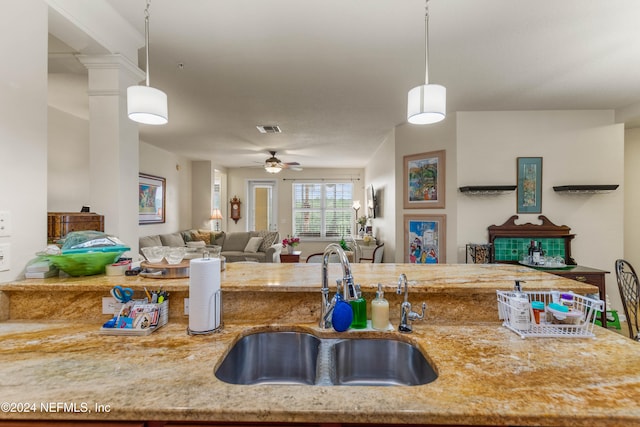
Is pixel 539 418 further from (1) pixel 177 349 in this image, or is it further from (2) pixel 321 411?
(1) pixel 177 349

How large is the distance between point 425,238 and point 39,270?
3816 mm

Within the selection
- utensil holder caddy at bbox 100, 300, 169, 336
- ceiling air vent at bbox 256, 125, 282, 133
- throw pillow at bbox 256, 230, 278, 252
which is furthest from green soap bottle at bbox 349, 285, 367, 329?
throw pillow at bbox 256, 230, 278, 252

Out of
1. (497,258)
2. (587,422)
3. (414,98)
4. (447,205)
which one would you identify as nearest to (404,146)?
(447,205)

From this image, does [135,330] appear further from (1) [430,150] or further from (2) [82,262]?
(1) [430,150]

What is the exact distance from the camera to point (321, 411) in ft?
2.35

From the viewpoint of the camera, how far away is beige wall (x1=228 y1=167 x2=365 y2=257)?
8.05 metres

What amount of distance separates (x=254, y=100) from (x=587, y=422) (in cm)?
345

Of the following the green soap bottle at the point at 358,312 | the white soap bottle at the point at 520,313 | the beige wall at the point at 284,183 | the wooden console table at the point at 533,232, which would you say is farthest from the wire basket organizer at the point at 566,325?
the beige wall at the point at 284,183

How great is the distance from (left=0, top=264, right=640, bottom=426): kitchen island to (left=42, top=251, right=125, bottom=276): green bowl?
0.07m

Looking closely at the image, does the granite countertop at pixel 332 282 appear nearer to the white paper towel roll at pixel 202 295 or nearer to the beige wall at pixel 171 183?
the white paper towel roll at pixel 202 295

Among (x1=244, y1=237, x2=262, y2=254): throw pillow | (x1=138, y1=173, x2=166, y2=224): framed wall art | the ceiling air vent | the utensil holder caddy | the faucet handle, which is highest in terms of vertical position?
the ceiling air vent

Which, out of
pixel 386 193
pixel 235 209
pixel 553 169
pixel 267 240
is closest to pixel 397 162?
pixel 386 193

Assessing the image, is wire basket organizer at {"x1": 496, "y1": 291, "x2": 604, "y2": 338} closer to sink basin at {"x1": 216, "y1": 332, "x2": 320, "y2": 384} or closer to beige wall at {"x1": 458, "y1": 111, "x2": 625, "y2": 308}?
sink basin at {"x1": 216, "y1": 332, "x2": 320, "y2": 384}

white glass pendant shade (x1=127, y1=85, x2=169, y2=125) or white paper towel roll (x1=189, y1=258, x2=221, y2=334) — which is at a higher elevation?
white glass pendant shade (x1=127, y1=85, x2=169, y2=125)
